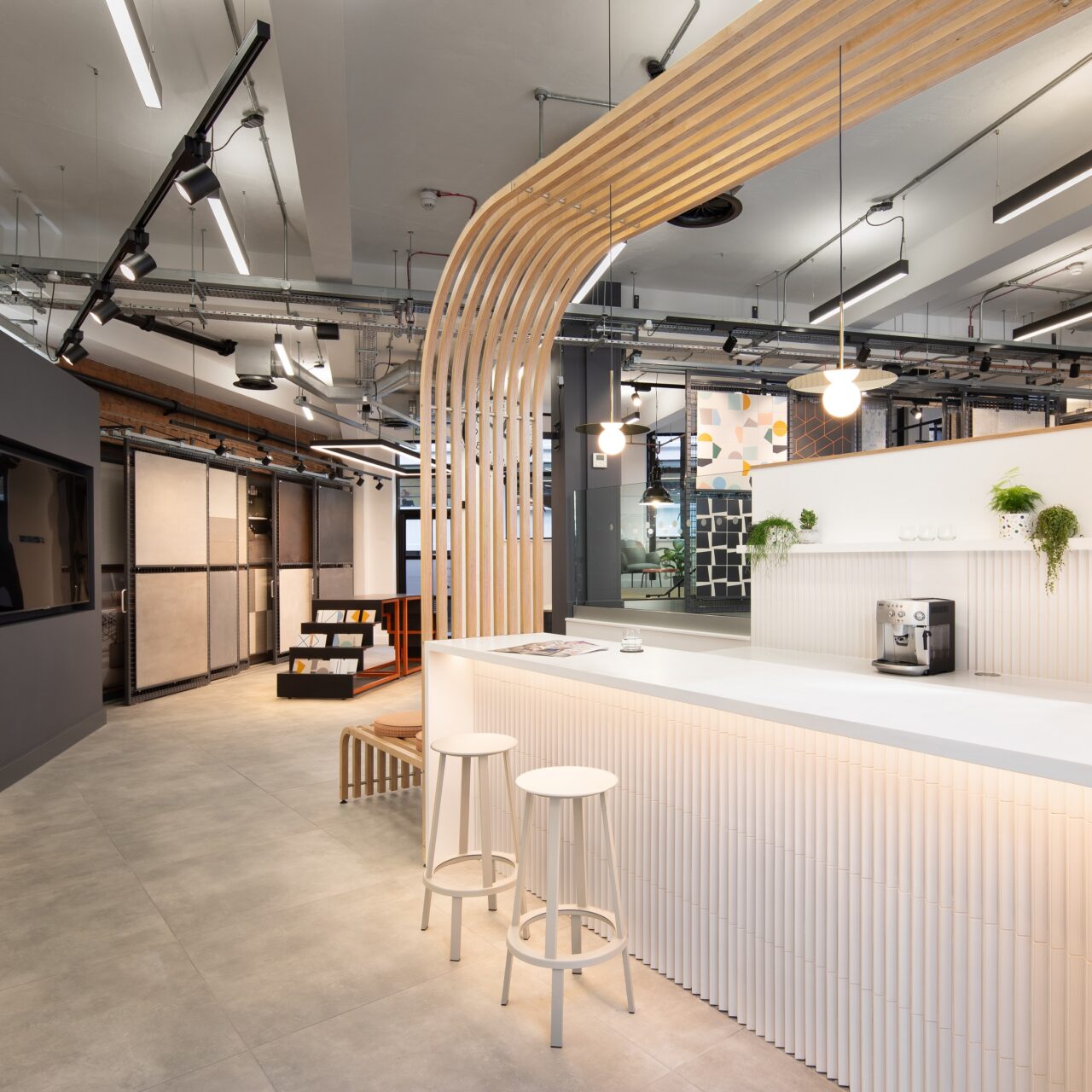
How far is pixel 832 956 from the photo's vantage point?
230cm

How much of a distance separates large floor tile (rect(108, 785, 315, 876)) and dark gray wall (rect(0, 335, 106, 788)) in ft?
5.08

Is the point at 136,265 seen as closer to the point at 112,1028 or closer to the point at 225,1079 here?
the point at 112,1028

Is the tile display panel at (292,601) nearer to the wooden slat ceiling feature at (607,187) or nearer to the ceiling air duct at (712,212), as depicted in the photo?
the wooden slat ceiling feature at (607,187)

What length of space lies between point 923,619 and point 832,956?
1730 millimetres

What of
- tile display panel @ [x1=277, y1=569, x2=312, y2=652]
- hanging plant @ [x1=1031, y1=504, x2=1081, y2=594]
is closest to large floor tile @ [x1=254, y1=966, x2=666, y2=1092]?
hanging plant @ [x1=1031, y1=504, x2=1081, y2=594]

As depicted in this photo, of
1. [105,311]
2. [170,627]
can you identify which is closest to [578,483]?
[170,627]

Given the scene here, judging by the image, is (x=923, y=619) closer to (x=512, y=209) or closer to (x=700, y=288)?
(x=512, y=209)

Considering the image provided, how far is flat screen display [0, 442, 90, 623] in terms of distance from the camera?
5.43 m

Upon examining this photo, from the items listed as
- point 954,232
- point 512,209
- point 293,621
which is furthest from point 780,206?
point 293,621

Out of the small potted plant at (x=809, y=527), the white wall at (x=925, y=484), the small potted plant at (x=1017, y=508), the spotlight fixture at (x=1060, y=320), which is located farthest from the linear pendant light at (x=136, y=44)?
the spotlight fixture at (x=1060, y=320)

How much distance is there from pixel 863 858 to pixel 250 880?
3015 mm

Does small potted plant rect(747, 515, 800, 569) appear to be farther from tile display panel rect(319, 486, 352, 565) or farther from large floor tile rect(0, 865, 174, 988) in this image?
tile display panel rect(319, 486, 352, 565)

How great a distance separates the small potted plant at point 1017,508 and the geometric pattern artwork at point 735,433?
254 inches

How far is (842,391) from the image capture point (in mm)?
3717
